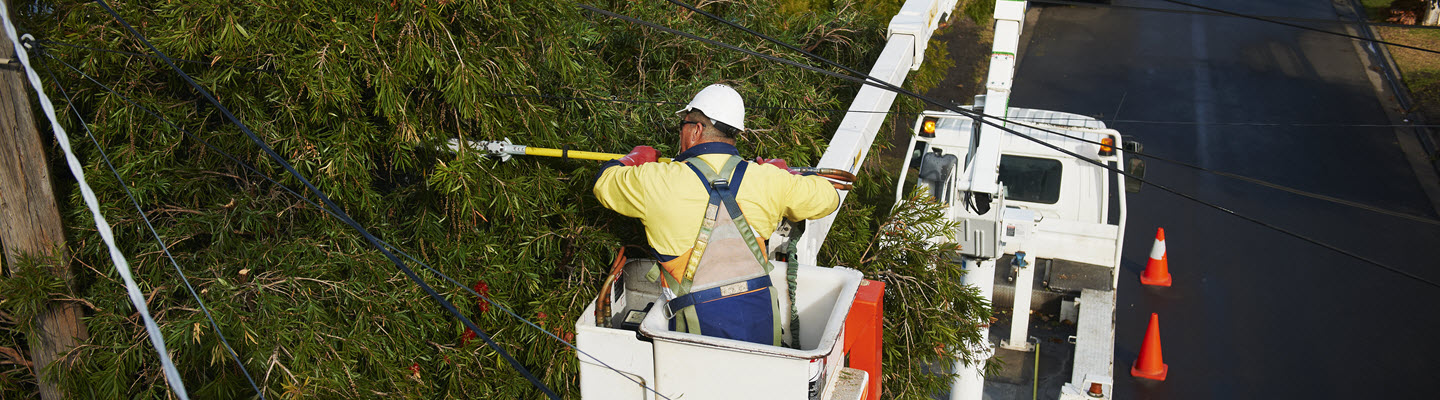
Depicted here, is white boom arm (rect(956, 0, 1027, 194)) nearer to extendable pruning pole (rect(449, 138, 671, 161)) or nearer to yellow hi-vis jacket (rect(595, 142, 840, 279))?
yellow hi-vis jacket (rect(595, 142, 840, 279))

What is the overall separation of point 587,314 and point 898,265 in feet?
5.97

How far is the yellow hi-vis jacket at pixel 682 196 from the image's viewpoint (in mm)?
3379

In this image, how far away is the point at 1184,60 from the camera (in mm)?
19875

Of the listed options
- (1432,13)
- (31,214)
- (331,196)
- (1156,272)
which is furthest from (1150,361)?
(1432,13)

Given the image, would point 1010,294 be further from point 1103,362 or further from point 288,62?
point 288,62

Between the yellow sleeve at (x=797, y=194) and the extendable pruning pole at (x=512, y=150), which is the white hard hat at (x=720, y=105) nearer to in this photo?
the yellow sleeve at (x=797, y=194)

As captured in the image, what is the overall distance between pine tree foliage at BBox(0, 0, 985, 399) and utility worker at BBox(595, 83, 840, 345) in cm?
69

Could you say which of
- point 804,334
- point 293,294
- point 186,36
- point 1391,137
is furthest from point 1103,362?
point 1391,137

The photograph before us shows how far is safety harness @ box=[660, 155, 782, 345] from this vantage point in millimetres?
3422

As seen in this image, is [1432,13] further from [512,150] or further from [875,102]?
[512,150]

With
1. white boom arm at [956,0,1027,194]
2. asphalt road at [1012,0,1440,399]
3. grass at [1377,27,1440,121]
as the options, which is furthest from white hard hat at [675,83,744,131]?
grass at [1377,27,1440,121]

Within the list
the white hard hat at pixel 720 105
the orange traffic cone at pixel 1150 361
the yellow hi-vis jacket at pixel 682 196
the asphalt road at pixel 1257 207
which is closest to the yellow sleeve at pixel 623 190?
the yellow hi-vis jacket at pixel 682 196

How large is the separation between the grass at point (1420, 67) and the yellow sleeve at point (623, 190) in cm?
1766

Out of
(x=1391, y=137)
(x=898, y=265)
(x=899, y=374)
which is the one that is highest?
(x=898, y=265)
